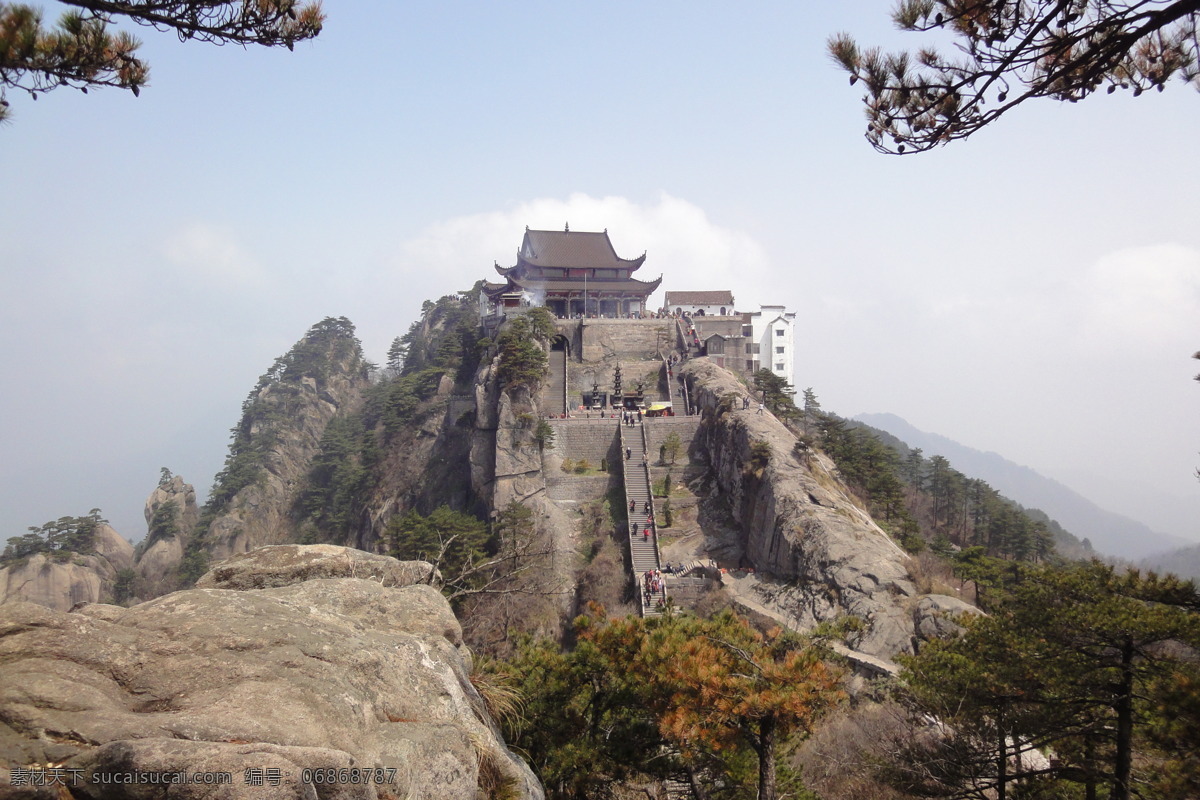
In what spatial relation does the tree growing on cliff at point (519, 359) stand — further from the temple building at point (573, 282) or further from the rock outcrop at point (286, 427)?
the rock outcrop at point (286, 427)

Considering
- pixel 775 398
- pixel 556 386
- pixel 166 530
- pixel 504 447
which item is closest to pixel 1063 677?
pixel 504 447

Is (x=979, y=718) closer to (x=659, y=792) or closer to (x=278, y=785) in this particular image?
(x=659, y=792)

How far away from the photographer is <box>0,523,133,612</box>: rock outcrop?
4419 centimetres

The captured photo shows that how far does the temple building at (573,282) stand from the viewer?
4959 centimetres

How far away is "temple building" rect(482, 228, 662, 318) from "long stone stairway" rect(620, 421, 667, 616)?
1458 cm

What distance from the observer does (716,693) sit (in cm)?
914

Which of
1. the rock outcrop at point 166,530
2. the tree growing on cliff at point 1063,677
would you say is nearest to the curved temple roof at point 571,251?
the rock outcrop at point 166,530

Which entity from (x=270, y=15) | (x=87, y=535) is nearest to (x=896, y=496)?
(x=270, y=15)

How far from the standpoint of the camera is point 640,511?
32.9 m

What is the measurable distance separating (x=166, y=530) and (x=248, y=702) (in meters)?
58.3

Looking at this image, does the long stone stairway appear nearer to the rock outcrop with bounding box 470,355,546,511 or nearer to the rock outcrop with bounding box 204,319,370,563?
the rock outcrop with bounding box 470,355,546,511

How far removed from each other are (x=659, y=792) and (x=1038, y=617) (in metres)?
6.54

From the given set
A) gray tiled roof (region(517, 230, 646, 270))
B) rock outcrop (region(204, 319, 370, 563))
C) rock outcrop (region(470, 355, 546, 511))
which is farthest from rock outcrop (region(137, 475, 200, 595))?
gray tiled roof (region(517, 230, 646, 270))

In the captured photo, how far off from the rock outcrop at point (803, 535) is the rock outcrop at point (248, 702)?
19920 mm
